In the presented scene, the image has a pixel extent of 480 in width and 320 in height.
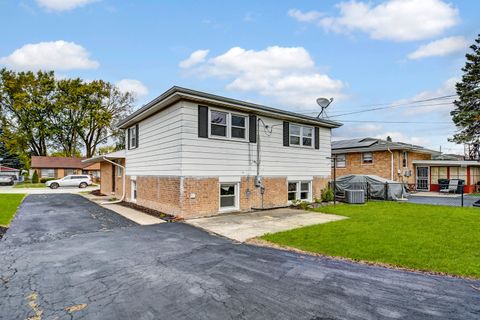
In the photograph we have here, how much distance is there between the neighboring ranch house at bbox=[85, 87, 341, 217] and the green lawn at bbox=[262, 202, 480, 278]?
397cm

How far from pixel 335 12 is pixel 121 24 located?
10.3 meters

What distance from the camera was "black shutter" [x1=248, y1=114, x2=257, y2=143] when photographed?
12.3 m

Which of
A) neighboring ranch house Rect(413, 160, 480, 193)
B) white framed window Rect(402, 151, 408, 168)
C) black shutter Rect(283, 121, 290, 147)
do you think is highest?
black shutter Rect(283, 121, 290, 147)

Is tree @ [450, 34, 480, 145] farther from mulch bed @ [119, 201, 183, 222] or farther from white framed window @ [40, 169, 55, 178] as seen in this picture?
white framed window @ [40, 169, 55, 178]

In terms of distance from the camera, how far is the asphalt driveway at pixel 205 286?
11.5 feet

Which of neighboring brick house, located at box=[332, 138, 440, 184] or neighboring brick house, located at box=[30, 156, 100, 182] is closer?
neighboring brick house, located at box=[332, 138, 440, 184]

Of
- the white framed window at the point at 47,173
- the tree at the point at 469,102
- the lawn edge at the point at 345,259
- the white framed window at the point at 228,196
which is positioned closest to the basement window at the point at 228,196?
the white framed window at the point at 228,196

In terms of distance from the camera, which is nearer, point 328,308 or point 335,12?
point 328,308

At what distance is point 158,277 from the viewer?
4.66 m

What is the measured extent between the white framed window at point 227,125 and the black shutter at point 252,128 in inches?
7.7

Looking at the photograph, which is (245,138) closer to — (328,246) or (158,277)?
(328,246)

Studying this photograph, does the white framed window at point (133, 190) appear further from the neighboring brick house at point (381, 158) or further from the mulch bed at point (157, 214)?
the neighboring brick house at point (381, 158)

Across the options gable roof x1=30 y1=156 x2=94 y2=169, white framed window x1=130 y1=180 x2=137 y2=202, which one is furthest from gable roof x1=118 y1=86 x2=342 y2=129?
gable roof x1=30 y1=156 x2=94 y2=169

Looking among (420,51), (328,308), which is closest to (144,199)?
(328,308)
